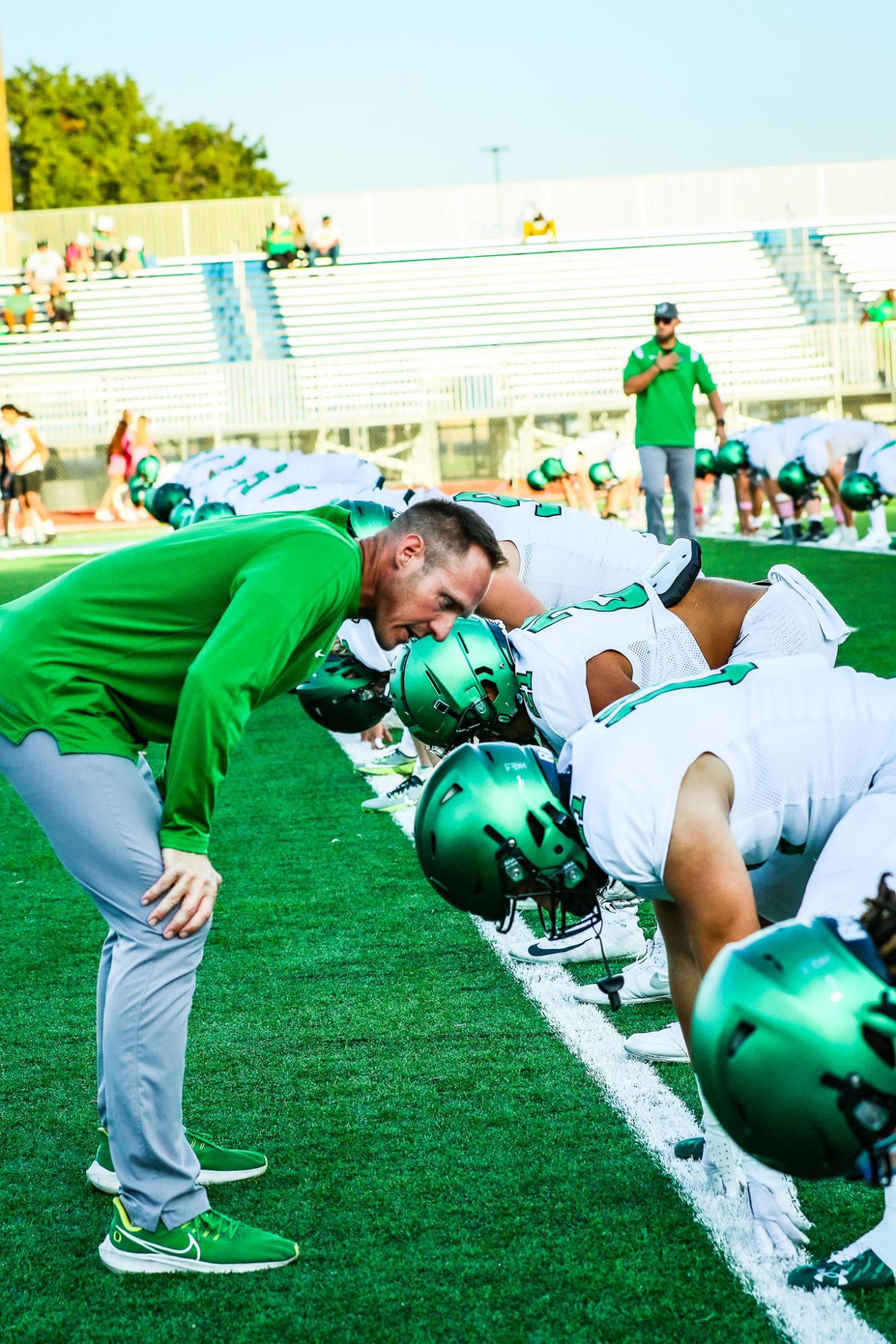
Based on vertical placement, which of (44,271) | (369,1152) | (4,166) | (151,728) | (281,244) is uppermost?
(4,166)

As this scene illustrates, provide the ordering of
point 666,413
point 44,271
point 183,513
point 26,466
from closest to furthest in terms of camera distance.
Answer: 1. point 183,513
2. point 666,413
3. point 26,466
4. point 44,271

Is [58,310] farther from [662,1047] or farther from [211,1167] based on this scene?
[211,1167]

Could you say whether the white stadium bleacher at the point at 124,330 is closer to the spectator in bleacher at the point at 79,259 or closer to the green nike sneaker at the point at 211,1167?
the spectator in bleacher at the point at 79,259

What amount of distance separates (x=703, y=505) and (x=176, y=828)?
22.1 meters

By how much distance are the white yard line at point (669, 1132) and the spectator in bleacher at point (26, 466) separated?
19151 mm

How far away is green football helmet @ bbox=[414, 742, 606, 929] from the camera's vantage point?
2.83 m

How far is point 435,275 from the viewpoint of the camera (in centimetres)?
3409

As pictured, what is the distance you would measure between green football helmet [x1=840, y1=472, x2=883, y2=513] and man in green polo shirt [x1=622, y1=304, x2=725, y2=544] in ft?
4.78

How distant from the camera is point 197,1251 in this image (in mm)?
3084

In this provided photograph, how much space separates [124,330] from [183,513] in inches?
938

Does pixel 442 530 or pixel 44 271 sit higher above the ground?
pixel 44 271

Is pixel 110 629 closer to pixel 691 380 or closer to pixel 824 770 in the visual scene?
pixel 824 770

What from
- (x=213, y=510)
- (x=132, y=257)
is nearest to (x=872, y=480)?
(x=213, y=510)

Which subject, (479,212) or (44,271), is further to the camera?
(479,212)
